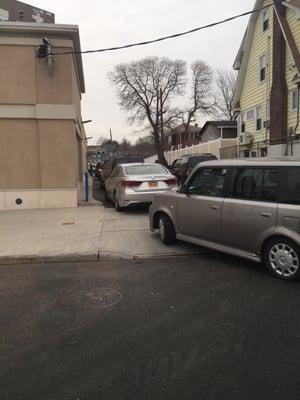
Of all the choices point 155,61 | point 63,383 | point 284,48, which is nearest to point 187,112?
point 155,61

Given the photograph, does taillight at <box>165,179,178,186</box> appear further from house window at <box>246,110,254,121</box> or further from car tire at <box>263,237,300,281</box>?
house window at <box>246,110,254,121</box>

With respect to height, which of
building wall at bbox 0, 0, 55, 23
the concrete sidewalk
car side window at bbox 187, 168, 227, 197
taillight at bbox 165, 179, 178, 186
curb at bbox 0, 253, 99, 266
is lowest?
Answer: curb at bbox 0, 253, 99, 266

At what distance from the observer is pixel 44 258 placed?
710 centimetres

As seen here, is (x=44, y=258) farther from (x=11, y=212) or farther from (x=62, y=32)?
(x=62, y=32)

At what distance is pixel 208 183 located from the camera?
6.90 meters

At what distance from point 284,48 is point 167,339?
2133 centimetres

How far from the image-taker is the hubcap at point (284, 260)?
216 inches

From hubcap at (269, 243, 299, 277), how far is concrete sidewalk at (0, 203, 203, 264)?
186 cm

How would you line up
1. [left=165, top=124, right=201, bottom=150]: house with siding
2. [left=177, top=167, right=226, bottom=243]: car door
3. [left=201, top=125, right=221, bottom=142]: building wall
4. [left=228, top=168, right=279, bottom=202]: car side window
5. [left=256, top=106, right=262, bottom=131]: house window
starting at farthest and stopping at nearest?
[left=165, top=124, right=201, bottom=150]: house with siding < [left=201, top=125, right=221, bottom=142]: building wall < [left=256, top=106, right=262, bottom=131]: house window < [left=177, top=167, right=226, bottom=243]: car door < [left=228, top=168, right=279, bottom=202]: car side window

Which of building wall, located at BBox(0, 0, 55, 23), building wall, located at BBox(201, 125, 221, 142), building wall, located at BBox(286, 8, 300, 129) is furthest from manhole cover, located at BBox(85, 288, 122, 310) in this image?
building wall, located at BBox(201, 125, 221, 142)

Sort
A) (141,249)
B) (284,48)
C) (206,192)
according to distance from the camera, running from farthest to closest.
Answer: (284,48), (141,249), (206,192)

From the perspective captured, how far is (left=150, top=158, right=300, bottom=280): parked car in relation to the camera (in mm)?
5535

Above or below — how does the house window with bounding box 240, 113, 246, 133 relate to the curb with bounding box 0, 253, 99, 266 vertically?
above

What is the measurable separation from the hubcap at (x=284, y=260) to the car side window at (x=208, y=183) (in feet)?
4.20
